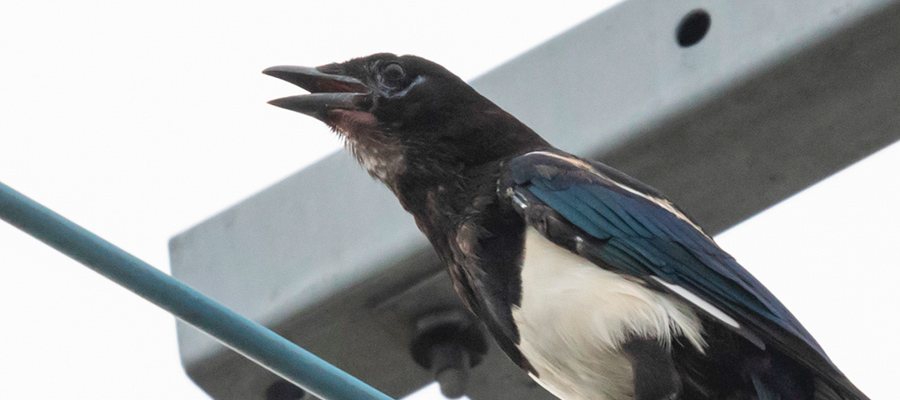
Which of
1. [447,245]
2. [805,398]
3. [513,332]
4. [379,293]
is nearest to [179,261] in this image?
[379,293]

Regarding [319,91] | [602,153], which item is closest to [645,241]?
[602,153]

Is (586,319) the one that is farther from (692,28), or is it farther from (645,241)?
(692,28)

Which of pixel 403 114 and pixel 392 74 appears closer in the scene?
pixel 403 114

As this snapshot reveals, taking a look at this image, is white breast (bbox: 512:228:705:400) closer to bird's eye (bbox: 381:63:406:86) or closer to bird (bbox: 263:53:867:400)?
bird (bbox: 263:53:867:400)

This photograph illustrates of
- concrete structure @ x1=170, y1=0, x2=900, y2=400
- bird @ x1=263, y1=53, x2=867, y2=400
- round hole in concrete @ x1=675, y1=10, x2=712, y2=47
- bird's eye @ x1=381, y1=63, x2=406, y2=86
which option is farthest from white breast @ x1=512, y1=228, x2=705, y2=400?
bird's eye @ x1=381, y1=63, x2=406, y2=86

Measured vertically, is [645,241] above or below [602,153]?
below

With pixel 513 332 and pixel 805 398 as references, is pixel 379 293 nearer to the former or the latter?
pixel 513 332

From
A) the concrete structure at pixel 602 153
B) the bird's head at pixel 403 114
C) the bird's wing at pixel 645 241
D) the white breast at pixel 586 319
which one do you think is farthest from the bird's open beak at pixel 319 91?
the white breast at pixel 586 319
